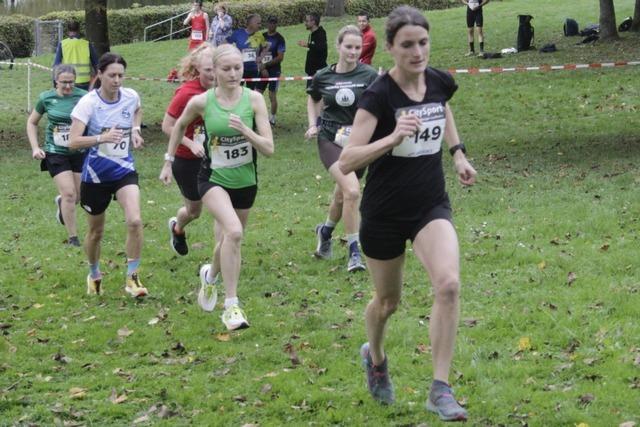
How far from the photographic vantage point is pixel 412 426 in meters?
5.80

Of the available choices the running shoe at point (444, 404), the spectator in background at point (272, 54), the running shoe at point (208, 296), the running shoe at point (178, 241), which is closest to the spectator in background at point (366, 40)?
the spectator in background at point (272, 54)

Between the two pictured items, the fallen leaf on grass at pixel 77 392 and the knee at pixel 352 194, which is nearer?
the fallen leaf on grass at pixel 77 392

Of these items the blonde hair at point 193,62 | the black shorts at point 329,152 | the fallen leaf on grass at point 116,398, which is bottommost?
the fallen leaf on grass at point 116,398

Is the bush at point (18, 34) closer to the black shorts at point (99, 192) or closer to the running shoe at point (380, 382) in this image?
the black shorts at point (99, 192)

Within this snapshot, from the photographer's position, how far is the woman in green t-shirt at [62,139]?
10227mm

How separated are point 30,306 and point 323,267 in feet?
8.93

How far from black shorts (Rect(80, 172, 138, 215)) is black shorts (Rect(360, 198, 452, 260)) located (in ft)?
12.0

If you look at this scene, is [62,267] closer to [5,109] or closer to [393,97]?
[393,97]

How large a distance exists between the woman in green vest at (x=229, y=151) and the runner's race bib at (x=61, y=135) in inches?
119

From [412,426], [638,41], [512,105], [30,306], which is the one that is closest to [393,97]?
[412,426]

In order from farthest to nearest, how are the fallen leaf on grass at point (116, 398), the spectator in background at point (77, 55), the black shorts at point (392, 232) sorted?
the spectator in background at point (77, 55), the fallen leaf on grass at point (116, 398), the black shorts at point (392, 232)

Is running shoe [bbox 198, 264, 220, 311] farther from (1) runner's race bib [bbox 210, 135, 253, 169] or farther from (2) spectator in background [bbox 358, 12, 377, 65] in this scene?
(2) spectator in background [bbox 358, 12, 377, 65]

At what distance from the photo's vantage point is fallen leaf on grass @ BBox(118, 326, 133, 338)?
26.4 ft

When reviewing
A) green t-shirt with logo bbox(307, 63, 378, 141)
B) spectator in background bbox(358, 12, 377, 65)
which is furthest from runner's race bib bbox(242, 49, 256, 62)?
green t-shirt with logo bbox(307, 63, 378, 141)
